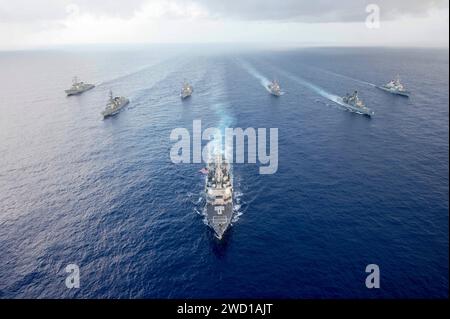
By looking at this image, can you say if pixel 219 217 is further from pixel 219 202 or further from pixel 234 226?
pixel 234 226

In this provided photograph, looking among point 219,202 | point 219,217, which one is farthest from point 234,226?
point 219,202

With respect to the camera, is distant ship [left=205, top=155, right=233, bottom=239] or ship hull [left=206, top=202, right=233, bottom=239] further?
distant ship [left=205, top=155, right=233, bottom=239]

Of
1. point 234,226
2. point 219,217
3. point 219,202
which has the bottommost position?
point 234,226

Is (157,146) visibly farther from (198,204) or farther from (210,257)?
(210,257)

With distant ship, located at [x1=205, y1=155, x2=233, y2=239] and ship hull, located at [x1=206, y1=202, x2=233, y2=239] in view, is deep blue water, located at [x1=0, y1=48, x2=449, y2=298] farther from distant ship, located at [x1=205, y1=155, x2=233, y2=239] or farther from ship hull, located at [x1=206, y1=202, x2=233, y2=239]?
distant ship, located at [x1=205, y1=155, x2=233, y2=239]

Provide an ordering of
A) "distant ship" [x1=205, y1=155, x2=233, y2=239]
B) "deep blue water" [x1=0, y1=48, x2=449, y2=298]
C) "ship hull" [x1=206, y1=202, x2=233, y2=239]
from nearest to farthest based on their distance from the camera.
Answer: "deep blue water" [x1=0, y1=48, x2=449, y2=298]
"ship hull" [x1=206, y1=202, x2=233, y2=239]
"distant ship" [x1=205, y1=155, x2=233, y2=239]

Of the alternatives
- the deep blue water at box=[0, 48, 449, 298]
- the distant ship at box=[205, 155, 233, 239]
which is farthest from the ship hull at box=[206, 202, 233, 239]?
the deep blue water at box=[0, 48, 449, 298]

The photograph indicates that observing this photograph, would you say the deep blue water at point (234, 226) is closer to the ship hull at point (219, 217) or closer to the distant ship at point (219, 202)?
the ship hull at point (219, 217)
